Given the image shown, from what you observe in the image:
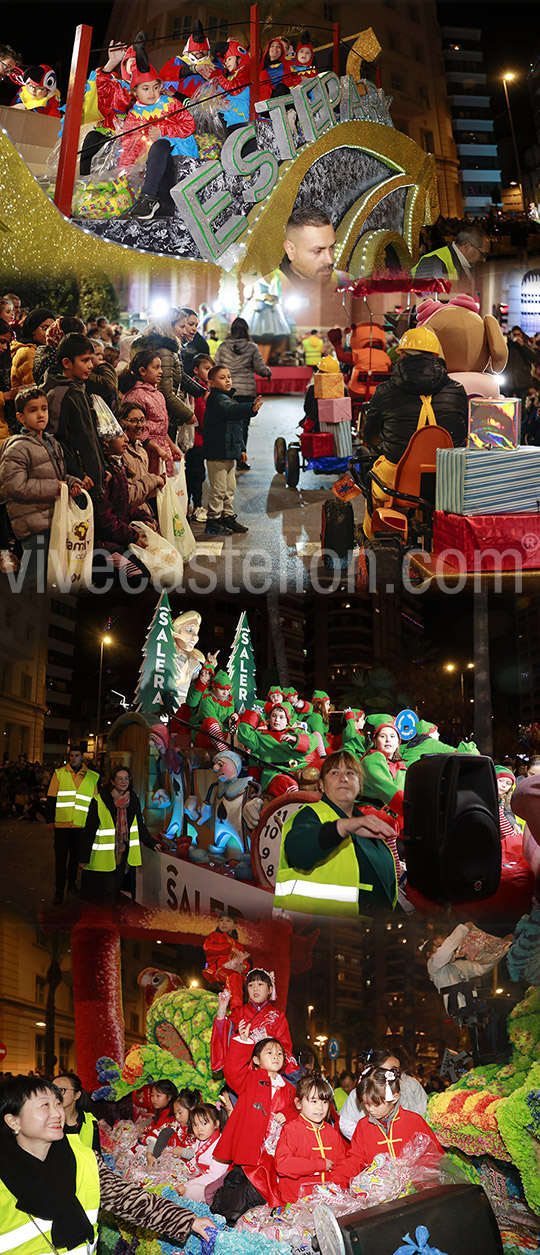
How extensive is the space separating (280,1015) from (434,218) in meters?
3.50

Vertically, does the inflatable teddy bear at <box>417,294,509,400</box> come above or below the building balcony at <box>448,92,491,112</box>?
below

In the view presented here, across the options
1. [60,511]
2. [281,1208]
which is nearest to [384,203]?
[60,511]

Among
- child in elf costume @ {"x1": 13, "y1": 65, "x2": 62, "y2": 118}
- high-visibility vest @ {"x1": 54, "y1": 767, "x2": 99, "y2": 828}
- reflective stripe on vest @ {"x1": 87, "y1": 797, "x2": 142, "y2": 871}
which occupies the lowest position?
reflective stripe on vest @ {"x1": 87, "y1": 797, "x2": 142, "y2": 871}

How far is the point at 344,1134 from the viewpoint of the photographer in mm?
3770

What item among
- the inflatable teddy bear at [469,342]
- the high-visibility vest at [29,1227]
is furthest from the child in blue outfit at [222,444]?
the high-visibility vest at [29,1227]

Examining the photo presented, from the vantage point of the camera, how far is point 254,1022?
4.04 meters

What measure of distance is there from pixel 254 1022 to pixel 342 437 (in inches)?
98.4

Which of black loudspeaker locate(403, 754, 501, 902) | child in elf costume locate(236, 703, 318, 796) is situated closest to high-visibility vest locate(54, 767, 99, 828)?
child in elf costume locate(236, 703, 318, 796)

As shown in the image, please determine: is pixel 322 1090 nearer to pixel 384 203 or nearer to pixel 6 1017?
pixel 6 1017

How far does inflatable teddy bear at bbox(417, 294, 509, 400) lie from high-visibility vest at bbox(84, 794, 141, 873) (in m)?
2.41

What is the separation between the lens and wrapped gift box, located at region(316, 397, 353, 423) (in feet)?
15.3

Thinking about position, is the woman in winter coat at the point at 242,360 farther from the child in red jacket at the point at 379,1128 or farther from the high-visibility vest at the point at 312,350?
the child in red jacket at the point at 379,1128

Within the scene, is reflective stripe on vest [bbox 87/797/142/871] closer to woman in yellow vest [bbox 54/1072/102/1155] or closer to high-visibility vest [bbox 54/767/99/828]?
A: high-visibility vest [bbox 54/767/99/828]

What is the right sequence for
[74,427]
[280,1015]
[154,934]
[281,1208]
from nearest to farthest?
[281,1208], [280,1015], [154,934], [74,427]
